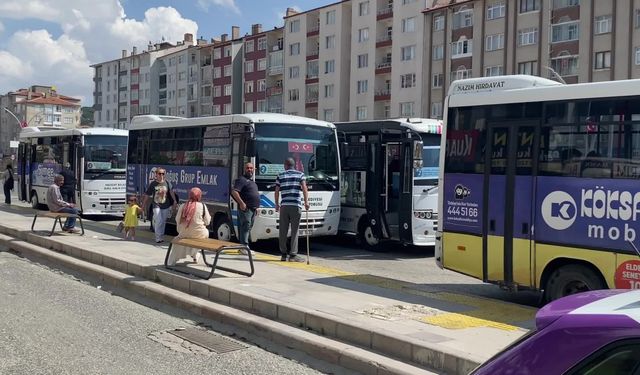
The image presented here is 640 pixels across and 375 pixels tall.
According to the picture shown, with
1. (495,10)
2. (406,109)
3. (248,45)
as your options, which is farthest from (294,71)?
(495,10)

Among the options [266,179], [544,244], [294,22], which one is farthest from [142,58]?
[544,244]

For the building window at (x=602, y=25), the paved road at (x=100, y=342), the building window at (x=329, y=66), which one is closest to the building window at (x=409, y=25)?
the building window at (x=329, y=66)

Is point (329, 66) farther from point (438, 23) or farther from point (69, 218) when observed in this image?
point (69, 218)

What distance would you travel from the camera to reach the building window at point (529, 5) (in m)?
51.1

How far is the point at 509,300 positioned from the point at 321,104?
6402 centimetres

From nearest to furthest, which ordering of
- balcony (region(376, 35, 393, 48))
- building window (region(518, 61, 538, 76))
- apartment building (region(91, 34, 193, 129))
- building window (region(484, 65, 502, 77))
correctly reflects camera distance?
building window (region(518, 61, 538, 76)) → building window (region(484, 65, 502, 77)) → balcony (region(376, 35, 393, 48)) → apartment building (region(91, 34, 193, 129))

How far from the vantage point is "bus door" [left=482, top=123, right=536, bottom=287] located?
797cm

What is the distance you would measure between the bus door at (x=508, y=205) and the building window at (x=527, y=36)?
4662 cm

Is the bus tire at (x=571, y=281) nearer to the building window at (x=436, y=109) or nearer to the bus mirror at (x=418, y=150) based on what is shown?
the bus mirror at (x=418, y=150)

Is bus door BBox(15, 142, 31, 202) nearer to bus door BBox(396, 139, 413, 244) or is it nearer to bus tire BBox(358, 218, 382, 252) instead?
bus tire BBox(358, 218, 382, 252)

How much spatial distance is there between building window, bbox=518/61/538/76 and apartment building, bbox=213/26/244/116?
43834 mm

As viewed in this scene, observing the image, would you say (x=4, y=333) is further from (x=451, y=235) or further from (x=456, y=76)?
(x=456, y=76)

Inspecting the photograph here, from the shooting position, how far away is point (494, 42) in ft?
178

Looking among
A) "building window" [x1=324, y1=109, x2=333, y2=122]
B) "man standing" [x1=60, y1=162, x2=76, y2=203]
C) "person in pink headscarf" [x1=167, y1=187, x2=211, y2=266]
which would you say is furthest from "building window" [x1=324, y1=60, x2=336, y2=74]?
"person in pink headscarf" [x1=167, y1=187, x2=211, y2=266]
